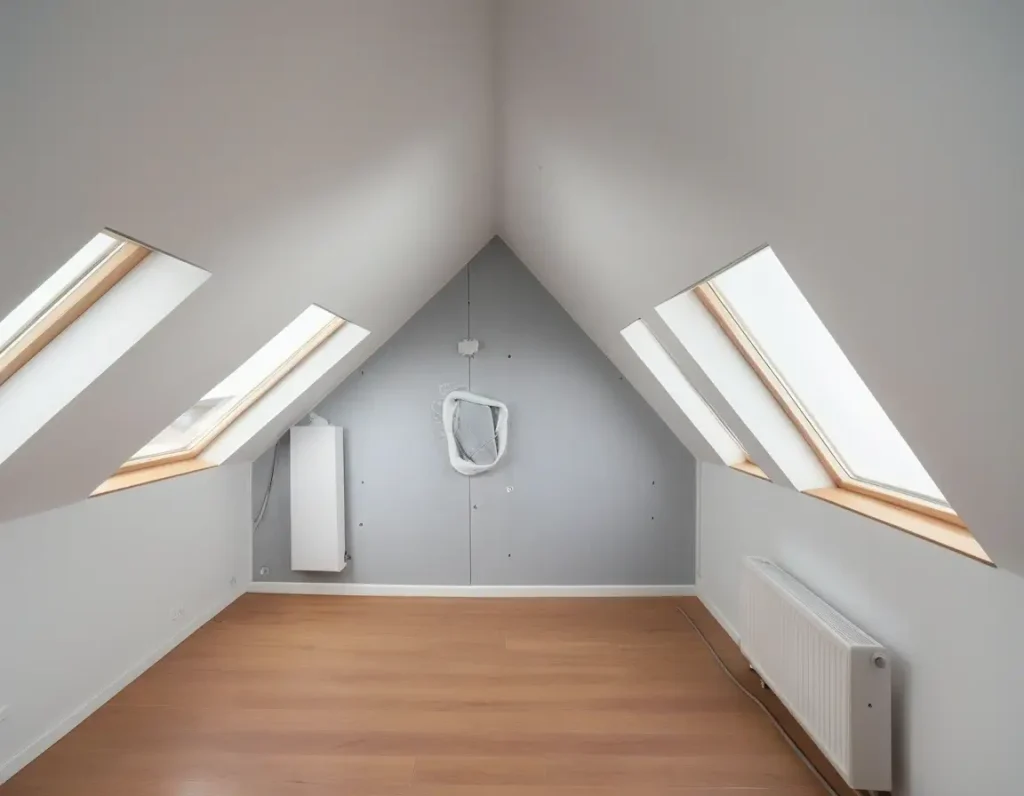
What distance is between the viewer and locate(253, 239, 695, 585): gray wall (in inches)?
196

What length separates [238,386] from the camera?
429 cm

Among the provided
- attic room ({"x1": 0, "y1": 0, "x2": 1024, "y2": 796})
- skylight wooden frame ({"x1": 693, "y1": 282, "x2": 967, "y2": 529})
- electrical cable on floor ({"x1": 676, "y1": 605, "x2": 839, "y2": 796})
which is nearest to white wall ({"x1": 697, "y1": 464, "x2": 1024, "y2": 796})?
attic room ({"x1": 0, "y1": 0, "x2": 1024, "y2": 796})

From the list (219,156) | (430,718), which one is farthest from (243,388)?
(219,156)

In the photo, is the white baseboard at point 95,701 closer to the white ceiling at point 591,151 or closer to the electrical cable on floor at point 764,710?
the white ceiling at point 591,151

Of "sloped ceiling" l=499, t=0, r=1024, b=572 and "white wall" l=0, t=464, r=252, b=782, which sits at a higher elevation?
"sloped ceiling" l=499, t=0, r=1024, b=572

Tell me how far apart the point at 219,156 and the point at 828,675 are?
8.32 ft

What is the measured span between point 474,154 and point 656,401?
218 centimetres

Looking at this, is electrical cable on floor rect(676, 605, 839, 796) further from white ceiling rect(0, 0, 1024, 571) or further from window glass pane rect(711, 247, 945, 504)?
white ceiling rect(0, 0, 1024, 571)

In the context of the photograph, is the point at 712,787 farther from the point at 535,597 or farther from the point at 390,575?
the point at 390,575

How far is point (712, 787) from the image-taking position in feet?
8.61

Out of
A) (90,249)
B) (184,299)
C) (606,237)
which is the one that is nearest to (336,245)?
(184,299)

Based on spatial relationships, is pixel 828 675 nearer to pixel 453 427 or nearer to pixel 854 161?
pixel 854 161

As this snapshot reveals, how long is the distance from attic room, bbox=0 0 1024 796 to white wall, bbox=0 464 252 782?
0.02m

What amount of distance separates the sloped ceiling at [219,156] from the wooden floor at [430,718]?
115cm
